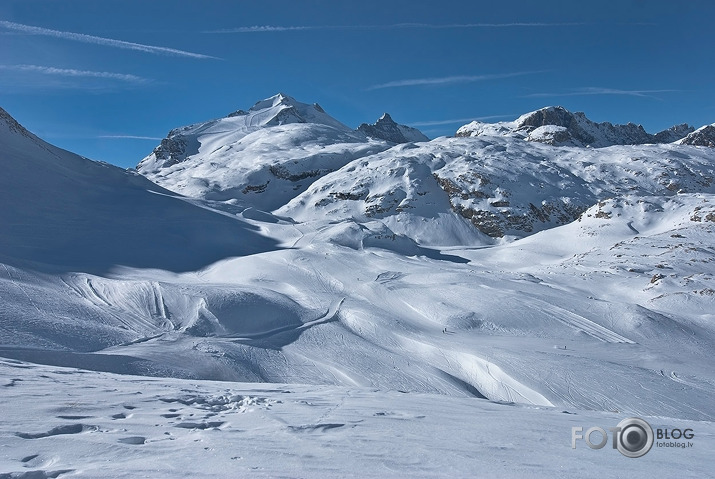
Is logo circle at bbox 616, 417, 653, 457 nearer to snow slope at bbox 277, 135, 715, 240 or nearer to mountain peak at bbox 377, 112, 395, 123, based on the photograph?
snow slope at bbox 277, 135, 715, 240

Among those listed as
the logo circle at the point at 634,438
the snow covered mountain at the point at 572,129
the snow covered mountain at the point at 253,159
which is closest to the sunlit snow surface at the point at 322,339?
the logo circle at the point at 634,438

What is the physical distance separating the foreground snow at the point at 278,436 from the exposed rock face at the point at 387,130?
12975 cm

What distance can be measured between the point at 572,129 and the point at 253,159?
238 feet

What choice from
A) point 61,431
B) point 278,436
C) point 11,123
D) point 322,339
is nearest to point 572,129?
point 11,123

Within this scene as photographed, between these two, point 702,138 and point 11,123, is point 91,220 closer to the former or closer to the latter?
point 11,123

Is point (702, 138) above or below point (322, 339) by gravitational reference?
above

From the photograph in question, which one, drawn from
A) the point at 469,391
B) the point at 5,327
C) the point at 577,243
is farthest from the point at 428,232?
the point at 5,327

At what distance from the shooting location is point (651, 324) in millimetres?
15422

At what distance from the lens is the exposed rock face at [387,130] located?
445ft

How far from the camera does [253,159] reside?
66875mm

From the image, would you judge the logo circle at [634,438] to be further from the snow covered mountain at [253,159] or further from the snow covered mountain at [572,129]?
the snow covered mountain at [572,129]

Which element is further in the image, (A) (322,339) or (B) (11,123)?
(B) (11,123)

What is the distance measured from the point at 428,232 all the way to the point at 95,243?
92.6 ft

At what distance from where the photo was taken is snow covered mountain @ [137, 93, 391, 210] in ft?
191
